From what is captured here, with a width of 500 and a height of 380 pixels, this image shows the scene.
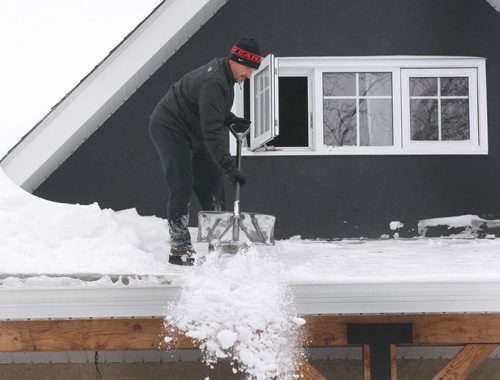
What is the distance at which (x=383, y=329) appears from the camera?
370cm

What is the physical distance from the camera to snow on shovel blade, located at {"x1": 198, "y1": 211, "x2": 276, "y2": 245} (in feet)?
13.9

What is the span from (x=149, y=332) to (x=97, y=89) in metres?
2.61

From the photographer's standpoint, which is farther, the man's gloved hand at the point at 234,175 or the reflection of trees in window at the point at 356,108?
the reflection of trees in window at the point at 356,108

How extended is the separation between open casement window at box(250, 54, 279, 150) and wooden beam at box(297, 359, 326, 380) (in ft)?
7.05

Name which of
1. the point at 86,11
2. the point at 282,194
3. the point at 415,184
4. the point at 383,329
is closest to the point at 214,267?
the point at 383,329

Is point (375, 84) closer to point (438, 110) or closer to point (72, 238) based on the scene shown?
point (438, 110)

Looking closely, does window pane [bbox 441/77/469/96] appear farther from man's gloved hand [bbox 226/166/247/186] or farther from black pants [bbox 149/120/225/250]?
man's gloved hand [bbox 226/166/247/186]

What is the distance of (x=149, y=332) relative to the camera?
354 centimetres

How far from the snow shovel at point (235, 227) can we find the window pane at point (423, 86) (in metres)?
2.44

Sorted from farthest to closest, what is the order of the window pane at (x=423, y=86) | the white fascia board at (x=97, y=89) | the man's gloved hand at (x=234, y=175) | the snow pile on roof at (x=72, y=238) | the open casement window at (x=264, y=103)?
the window pane at (x=423, y=86) → the white fascia board at (x=97, y=89) → the open casement window at (x=264, y=103) → the snow pile on roof at (x=72, y=238) → the man's gloved hand at (x=234, y=175)

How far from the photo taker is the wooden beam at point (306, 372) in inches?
141

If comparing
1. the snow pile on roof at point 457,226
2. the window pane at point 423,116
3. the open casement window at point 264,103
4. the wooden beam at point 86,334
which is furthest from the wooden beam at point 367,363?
the window pane at point 423,116

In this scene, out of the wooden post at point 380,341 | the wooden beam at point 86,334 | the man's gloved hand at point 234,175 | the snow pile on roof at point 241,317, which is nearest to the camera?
the snow pile on roof at point 241,317

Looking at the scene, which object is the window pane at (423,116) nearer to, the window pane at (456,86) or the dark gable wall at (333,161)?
the window pane at (456,86)
